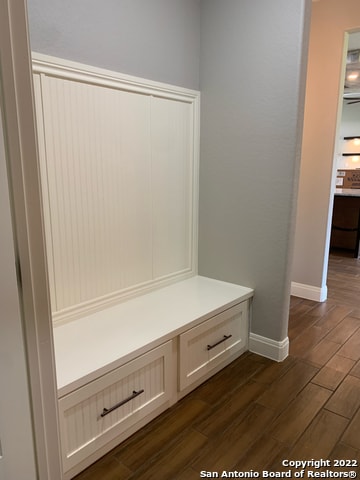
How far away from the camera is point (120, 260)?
7.34 ft

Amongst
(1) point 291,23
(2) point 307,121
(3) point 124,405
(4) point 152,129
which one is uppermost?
(1) point 291,23

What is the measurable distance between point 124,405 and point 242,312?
108cm

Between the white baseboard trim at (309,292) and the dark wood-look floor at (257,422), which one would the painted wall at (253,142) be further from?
the white baseboard trim at (309,292)

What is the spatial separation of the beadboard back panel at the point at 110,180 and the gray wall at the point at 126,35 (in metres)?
0.08

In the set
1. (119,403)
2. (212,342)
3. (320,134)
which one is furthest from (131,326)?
(320,134)

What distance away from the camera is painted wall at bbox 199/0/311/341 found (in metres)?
2.15

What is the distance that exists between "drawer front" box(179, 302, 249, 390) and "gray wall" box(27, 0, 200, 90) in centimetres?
159

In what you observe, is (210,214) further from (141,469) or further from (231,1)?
(141,469)

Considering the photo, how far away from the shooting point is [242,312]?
247cm

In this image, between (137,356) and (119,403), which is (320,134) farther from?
(119,403)

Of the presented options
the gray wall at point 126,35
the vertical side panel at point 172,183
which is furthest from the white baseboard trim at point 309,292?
the gray wall at point 126,35

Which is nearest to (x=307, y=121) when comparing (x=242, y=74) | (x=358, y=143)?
(x=242, y=74)

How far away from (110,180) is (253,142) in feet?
3.24

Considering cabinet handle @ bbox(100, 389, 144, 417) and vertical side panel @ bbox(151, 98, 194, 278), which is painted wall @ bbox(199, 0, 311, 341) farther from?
cabinet handle @ bbox(100, 389, 144, 417)
